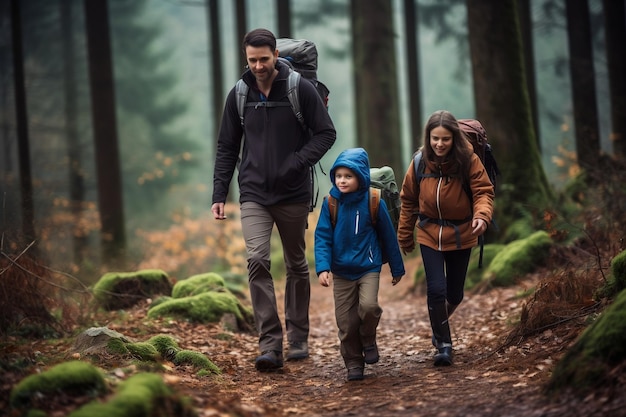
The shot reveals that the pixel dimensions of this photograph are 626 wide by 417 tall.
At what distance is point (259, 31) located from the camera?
6.42 meters

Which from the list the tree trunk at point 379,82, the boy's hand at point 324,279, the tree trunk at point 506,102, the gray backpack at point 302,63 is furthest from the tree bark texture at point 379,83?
the boy's hand at point 324,279

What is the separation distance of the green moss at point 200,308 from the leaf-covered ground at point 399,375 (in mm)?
195

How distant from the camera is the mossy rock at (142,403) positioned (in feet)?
12.6

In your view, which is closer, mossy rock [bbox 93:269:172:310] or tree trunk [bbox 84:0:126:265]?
mossy rock [bbox 93:269:172:310]

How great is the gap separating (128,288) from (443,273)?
466cm

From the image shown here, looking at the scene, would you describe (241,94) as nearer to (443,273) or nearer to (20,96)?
(443,273)

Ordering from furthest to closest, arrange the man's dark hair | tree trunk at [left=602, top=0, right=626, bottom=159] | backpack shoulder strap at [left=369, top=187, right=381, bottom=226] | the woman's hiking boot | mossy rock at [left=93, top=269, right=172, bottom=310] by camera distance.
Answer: tree trunk at [left=602, top=0, right=626, bottom=159]
mossy rock at [left=93, top=269, right=172, bottom=310]
the man's dark hair
the woman's hiking boot
backpack shoulder strap at [left=369, top=187, right=381, bottom=226]

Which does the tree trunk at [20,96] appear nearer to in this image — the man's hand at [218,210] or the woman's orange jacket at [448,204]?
the man's hand at [218,210]

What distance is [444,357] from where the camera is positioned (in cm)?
617

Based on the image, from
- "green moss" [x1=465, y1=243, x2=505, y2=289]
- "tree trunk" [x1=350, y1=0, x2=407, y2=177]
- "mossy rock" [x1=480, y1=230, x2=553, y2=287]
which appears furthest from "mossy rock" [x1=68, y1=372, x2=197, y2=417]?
"tree trunk" [x1=350, y1=0, x2=407, y2=177]

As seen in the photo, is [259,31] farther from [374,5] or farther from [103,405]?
[374,5]

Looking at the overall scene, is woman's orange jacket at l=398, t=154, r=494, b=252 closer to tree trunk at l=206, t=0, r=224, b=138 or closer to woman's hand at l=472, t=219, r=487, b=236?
woman's hand at l=472, t=219, r=487, b=236

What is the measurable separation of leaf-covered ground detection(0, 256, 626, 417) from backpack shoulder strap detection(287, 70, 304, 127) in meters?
2.36

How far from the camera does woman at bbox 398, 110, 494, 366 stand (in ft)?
20.1
